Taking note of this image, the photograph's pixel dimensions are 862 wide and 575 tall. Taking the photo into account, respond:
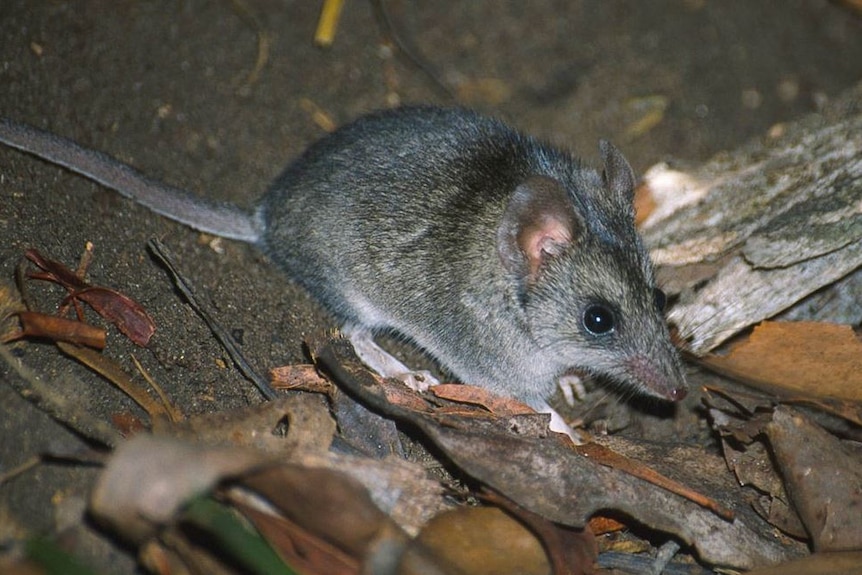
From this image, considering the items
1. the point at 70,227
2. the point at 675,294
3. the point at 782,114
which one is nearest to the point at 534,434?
the point at 675,294

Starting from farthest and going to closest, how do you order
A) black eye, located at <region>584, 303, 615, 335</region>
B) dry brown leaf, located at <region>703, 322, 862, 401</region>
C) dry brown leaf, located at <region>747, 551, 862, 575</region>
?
1. dry brown leaf, located at <region>703, 322, 862, 401</region>
2. black eye, located at <region>584, 303, 615, 335</region>
3. dry brown leaf, located at <region>747, 551, 862, 575</region>

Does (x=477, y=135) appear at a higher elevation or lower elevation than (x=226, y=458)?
higher

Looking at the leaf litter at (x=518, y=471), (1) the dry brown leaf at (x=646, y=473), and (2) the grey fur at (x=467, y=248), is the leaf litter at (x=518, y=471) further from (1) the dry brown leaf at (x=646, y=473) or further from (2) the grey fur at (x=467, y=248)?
(2) the grey fur at (x=467, y=248)

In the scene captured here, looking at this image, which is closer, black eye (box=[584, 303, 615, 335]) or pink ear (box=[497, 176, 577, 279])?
pink ear (box=[497, 176, 577, 279])

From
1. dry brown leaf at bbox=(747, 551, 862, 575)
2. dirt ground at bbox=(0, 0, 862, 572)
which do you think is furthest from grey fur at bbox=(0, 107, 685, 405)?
dry brown leaf at bbox=(747, 551, 862, 575)

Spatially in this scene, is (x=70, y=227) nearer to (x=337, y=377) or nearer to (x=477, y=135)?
(x=337, y=377)

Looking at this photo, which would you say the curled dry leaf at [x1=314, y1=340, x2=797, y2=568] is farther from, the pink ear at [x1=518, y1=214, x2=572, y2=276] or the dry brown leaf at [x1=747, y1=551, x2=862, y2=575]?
the pink ear at [x1=518, y1=214, x2=572, y2=276]
